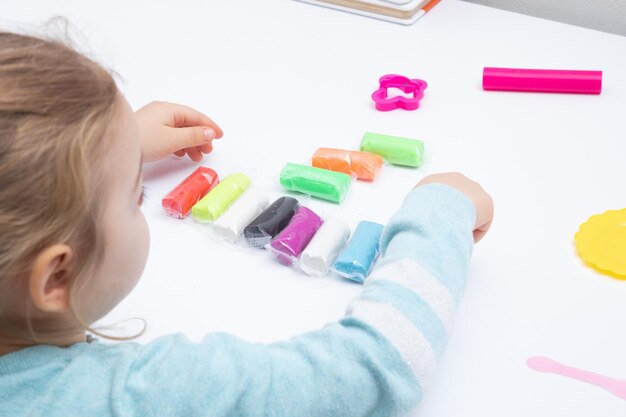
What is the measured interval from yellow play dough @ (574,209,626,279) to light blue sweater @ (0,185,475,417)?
156 millimetres

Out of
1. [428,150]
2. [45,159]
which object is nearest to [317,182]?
[428,150]

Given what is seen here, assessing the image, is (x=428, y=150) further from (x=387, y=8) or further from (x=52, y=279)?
(x=52, y=279)

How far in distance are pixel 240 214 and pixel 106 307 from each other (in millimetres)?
241

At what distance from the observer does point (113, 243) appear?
52 centimetres

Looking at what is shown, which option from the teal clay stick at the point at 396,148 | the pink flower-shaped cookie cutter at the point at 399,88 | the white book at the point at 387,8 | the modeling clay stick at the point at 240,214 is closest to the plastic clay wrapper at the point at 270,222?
the modeling clay stick at the point at 240,214

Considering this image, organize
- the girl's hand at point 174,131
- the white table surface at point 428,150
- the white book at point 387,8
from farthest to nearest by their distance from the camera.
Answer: the white book at point 387,8
the girl's hand at point 174,131
the white table surface at point 428,150

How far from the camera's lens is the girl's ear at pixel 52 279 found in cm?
46

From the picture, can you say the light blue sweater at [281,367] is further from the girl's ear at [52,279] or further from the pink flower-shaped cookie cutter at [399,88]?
the pink flower-shaped cookie cutter at [399,88]

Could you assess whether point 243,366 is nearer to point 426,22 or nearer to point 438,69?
point 438,69

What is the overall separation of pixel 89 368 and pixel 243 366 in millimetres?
105

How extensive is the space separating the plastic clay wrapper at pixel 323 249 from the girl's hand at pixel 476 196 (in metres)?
0.09

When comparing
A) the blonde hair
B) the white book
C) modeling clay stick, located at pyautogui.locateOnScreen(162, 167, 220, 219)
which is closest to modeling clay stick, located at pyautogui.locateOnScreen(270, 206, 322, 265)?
modeling clay stick, located at pyautogui.locateOnScreen(162, 167, 220, 219)

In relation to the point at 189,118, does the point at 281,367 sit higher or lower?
lower

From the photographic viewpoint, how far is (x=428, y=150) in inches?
34.8
